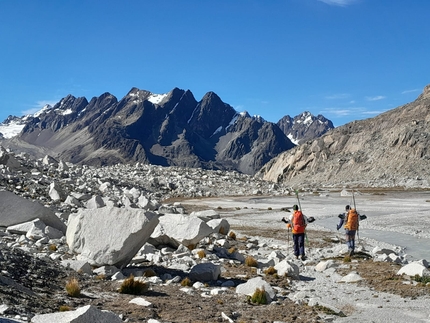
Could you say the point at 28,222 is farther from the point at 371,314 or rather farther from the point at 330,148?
the point at 330,148

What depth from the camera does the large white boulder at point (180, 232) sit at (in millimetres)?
18125

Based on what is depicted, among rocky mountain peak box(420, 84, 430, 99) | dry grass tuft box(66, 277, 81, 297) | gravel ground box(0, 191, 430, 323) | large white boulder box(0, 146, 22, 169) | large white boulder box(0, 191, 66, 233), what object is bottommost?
gravel ground box(0, 191, 430, 323)

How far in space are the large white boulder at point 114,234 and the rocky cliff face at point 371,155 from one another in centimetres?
9043

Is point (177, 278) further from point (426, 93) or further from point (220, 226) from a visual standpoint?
point (426, 93)

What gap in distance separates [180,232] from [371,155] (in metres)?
112

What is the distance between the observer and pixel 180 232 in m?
18.4

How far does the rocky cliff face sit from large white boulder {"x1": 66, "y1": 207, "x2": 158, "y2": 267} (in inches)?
3560

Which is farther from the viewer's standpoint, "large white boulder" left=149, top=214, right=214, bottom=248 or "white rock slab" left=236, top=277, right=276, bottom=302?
"large white boulder" left=149, top=214, right=214, bottom=248

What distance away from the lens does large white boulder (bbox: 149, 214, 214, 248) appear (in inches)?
714

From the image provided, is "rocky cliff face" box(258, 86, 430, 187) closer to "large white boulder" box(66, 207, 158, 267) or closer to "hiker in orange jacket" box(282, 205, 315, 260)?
"hiker in orange jacket" box(282, 205, 315, 260)

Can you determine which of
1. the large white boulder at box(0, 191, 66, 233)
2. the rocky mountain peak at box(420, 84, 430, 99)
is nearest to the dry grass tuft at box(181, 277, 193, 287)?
the large white boulder at box(0, 191, 66, 233)

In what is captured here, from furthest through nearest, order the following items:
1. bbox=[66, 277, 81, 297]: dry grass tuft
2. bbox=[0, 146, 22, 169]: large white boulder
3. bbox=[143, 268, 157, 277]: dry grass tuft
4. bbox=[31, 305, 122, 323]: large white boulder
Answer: bbox=[0, 146, 22, 169]: large white boulder
bbox=[143, 268, 157, 277]: dry grass tuft
bbox=[66, 277, 81, 297]: dry grass tuft
bbox=[31, 305, 122, 323]: large white boulder

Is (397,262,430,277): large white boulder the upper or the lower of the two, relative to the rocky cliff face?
lower

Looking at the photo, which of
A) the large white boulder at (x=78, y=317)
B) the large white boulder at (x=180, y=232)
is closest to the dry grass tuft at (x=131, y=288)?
the large white boulder at (x=78, y=317)
